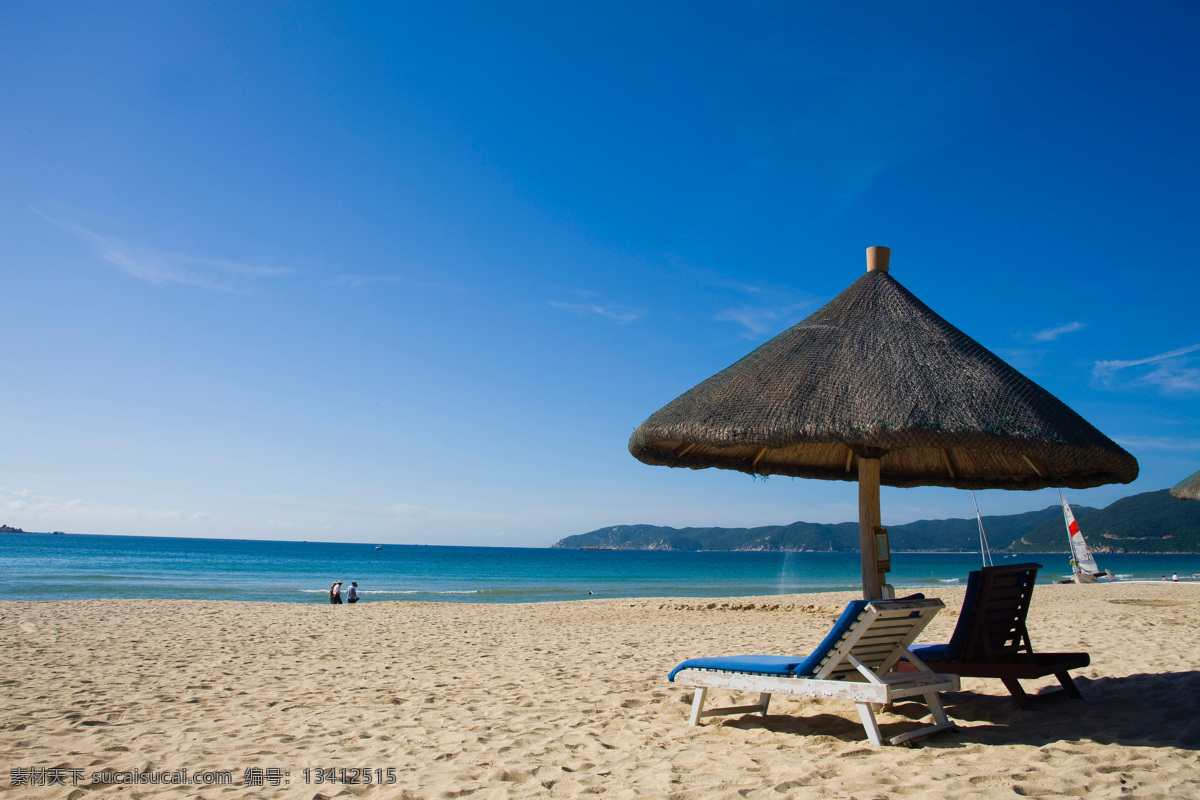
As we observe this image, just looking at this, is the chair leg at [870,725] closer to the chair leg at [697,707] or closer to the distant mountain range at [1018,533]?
the chair leg at [697,707]

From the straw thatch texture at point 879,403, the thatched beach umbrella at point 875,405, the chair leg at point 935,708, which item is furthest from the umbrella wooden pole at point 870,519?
the chair leg at point 935,708

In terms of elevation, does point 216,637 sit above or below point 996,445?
below

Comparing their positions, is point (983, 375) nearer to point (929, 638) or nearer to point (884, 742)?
point (884, 742)

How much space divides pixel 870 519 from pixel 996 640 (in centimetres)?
97

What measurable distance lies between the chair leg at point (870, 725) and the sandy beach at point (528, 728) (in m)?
0.06

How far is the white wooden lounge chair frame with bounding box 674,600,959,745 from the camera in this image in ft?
11.6

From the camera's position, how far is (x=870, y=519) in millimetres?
4445

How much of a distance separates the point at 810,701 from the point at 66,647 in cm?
A: 793

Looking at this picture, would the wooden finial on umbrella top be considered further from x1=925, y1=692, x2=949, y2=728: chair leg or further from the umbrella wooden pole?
x1=925, y1=692, x2=949, y2=728: chair leg

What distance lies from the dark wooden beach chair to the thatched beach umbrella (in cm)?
50

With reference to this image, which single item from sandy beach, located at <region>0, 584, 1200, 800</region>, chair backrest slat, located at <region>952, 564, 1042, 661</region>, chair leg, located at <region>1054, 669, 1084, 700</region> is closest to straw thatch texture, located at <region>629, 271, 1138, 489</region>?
chair backrest slat, located at <region>952, 564, 1042, 661</region>

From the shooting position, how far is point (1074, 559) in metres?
28.4

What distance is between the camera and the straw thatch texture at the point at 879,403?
363 cm

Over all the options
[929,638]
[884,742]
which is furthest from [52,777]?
[929,638]
